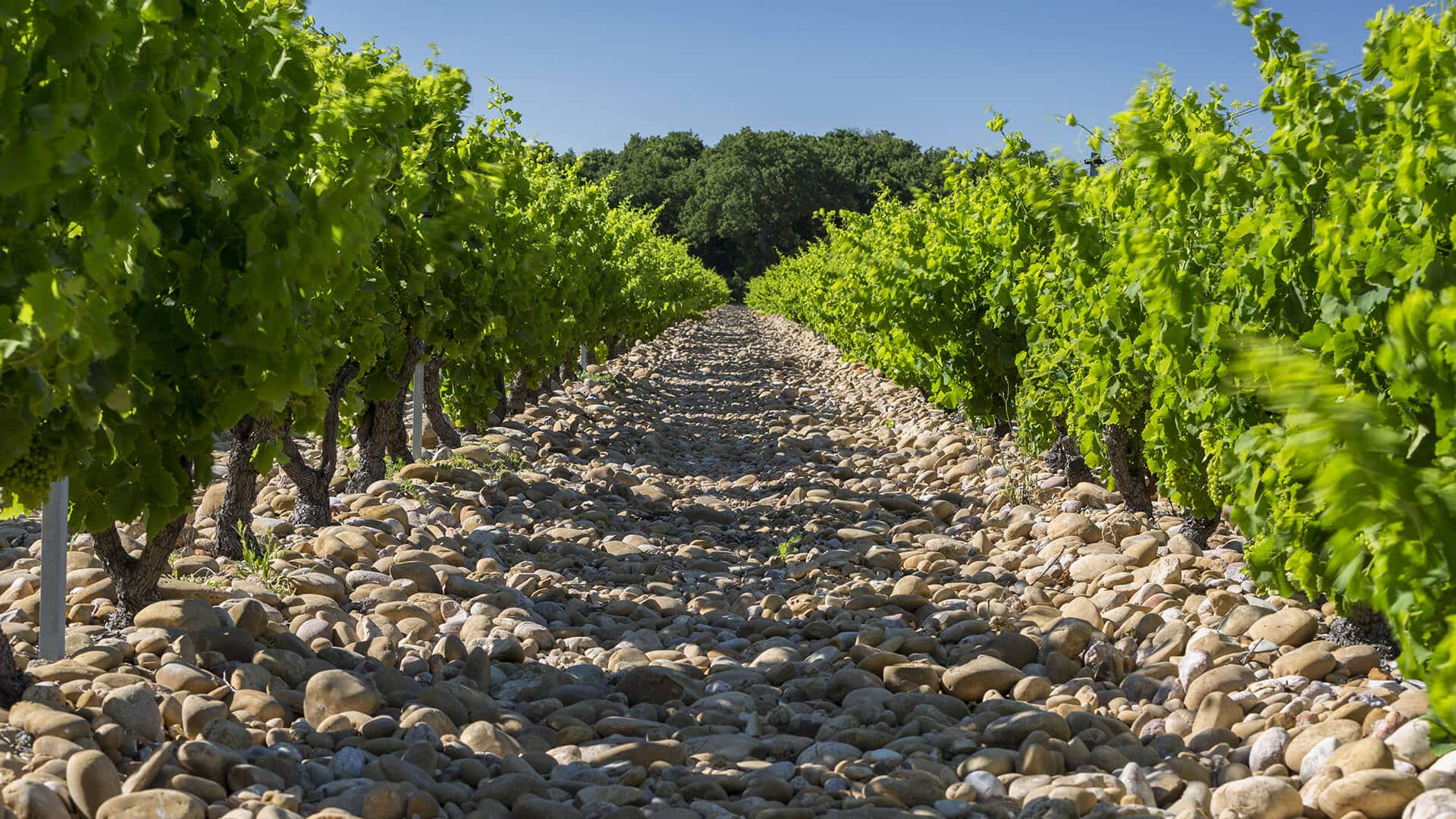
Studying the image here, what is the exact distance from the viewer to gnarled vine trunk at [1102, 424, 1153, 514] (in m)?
5.97

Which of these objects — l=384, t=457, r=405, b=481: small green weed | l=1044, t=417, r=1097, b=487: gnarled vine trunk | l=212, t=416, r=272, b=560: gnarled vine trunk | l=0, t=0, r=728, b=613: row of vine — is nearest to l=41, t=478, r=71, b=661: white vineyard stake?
l=0, t=0, r=728, b=613: row of vine

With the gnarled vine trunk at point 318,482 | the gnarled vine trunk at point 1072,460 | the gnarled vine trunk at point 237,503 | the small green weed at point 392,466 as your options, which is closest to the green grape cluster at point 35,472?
the gnarled vine trunk at point 237,503

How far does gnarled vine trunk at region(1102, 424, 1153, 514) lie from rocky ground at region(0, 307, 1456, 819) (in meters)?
0.17

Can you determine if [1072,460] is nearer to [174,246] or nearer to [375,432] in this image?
[375,432]

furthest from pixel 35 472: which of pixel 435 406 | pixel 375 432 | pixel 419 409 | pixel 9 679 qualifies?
pixel 435 406

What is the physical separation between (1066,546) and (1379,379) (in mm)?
2392

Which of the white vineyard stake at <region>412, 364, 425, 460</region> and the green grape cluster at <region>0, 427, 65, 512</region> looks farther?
the white vineyard stake at <region>412, 364, 425, 460</region>

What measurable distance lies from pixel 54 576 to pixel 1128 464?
490cm

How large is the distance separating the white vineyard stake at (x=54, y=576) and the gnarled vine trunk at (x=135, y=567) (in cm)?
33

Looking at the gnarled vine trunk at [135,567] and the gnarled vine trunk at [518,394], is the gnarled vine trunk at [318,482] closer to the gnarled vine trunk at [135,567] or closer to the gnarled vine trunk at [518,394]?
the gnarled vine trunk at [135,567]

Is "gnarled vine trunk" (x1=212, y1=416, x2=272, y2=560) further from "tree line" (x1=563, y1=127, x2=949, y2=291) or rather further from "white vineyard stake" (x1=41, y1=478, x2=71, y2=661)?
"tree line" (x1=563, y1=127, x2=949, y2=291)

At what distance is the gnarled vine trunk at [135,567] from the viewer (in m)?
3.78

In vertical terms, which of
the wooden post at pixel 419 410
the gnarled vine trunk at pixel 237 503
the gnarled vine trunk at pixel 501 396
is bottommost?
the gnarled vine trunk at pixel 237 503

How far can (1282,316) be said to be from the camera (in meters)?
3.91
